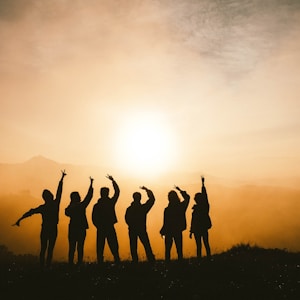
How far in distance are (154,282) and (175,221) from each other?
4.52 m

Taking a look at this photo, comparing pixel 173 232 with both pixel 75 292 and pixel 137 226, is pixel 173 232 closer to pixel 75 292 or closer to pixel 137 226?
pixel 137 226

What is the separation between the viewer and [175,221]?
15.6 metres

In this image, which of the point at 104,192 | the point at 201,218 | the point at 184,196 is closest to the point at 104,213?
the point at 104,192

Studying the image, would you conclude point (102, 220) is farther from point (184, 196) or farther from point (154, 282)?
point (154, 282)

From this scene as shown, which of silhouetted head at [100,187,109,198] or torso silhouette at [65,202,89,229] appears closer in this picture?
torso silhouette at [65,202,89,229]

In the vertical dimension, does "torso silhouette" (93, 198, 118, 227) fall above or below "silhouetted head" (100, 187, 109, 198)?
below

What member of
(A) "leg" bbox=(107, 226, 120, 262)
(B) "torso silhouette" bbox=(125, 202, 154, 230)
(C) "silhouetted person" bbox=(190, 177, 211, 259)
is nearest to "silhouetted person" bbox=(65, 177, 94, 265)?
(A) "leg" bbox=(107, 226, 120, 262)

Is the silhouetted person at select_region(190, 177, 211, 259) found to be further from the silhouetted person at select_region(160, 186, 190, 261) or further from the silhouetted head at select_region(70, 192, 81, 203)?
the silhouetted head at select_region(70, 192, 81, 203)

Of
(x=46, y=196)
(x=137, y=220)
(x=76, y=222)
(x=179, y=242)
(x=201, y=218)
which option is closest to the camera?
(x=76, y=222)

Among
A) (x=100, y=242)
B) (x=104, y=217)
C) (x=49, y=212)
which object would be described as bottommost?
Answer: (x=100, y=242)

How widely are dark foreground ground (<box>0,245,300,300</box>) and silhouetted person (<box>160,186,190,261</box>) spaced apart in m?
1.39

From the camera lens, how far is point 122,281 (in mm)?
11469

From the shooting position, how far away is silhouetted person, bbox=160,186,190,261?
15.6 m

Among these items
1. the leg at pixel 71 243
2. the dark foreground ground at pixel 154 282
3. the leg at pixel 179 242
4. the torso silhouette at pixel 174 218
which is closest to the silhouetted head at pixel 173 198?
the torso silhouette at pixel 174 218
